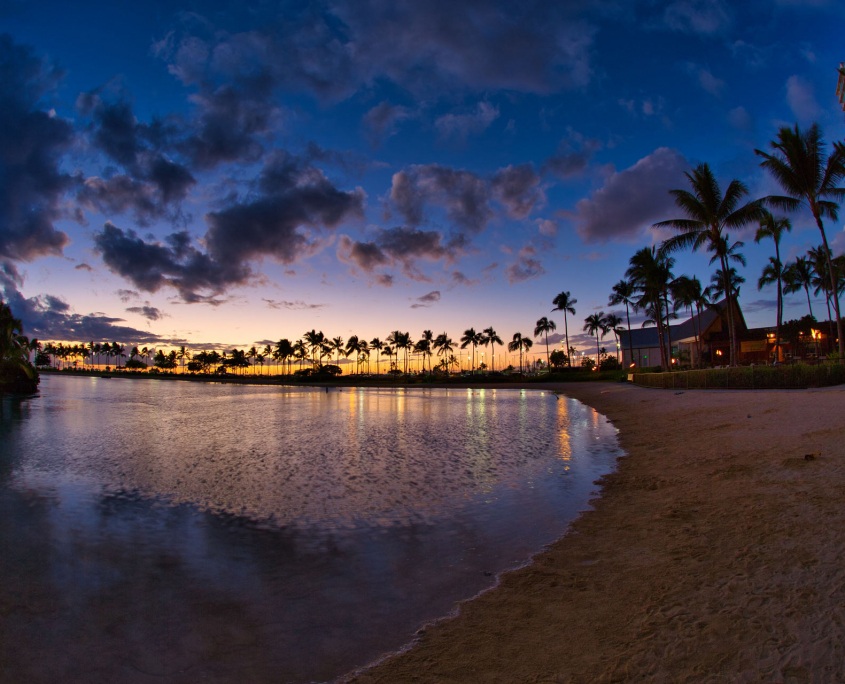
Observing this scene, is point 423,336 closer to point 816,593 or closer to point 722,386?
point 722,386

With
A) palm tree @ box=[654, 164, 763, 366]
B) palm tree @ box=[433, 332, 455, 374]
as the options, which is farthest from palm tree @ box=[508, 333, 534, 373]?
palm tree @ box=[654, 164, 763, 366]

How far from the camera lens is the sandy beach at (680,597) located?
376 centimetres

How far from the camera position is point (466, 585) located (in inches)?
248

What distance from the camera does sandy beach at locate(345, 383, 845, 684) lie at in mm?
3764

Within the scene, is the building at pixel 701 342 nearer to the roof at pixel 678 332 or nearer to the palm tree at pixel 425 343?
the roof at pixel 678 332

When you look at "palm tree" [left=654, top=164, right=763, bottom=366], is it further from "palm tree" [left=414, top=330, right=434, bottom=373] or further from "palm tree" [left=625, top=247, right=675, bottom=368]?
"palm tree" [left=414, top=330, right=434, bottom=373]

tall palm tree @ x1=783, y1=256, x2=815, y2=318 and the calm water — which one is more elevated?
tall palm tree @ x1=783, y1=256, x2=815, y2=318

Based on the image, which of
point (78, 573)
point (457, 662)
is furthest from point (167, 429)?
point (457, 662)

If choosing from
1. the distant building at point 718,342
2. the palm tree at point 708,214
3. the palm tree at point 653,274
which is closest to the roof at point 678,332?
the distant building at point 718,342

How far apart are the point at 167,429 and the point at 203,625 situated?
975 inches

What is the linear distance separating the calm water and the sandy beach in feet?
2.23

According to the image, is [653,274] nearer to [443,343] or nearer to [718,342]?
[718,342]

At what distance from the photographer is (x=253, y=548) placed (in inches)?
314

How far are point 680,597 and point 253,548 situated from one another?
6.50 meters
